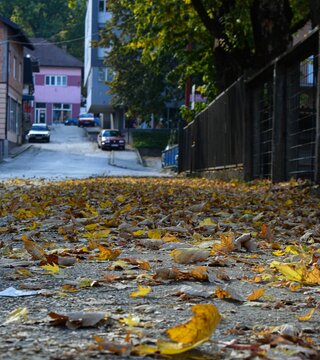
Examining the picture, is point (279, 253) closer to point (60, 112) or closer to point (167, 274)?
point (167, 274)

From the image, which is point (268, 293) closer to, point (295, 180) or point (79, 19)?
point (295, 180)

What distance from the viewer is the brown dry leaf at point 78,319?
109 inches

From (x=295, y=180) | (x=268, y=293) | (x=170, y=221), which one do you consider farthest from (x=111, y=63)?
(x=268, y=293)

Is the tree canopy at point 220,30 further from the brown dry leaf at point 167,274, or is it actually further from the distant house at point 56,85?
the distant house at point 56,85

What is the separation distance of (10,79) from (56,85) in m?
49.6

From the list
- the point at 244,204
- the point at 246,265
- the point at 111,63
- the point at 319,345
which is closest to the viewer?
the point at 319,345

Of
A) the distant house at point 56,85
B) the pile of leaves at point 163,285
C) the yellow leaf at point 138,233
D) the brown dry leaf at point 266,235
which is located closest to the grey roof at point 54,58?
the distant house at point 56,85

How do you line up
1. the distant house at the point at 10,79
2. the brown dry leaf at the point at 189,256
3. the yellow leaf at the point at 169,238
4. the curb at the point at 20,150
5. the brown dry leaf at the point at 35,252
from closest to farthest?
the brown dry leaf at the point at 189,256, the brown dry leaf at the point at 35,252, the yellow leaf at the point at 169,238, the distant house at the point at 10,79, the curb at the point at 20,150

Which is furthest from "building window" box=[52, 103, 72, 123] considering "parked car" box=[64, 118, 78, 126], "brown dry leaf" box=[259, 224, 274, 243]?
"brown dry leaf" box=[259, 224, 274, 243]

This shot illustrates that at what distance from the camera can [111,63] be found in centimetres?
5694

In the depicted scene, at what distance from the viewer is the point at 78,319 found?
279cm

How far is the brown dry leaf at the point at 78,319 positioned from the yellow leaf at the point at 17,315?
0.48ft

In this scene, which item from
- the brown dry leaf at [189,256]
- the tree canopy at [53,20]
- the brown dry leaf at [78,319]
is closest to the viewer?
the brown dry leaf at [78,319]

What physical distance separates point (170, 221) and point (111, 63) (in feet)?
166
